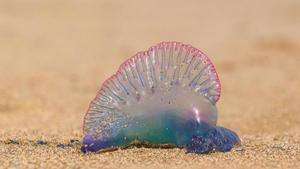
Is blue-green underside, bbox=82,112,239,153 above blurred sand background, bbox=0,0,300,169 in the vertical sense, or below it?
below

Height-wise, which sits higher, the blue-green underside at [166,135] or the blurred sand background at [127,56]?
the blurred sand background at [127,56]

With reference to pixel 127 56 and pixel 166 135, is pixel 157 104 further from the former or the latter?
pixel 127 56

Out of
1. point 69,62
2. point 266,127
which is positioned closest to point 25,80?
point 69,62

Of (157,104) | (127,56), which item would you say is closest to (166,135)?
(157,104)

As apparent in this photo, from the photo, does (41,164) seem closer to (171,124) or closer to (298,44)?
(171,124)

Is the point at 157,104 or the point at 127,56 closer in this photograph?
the point at 157,104
